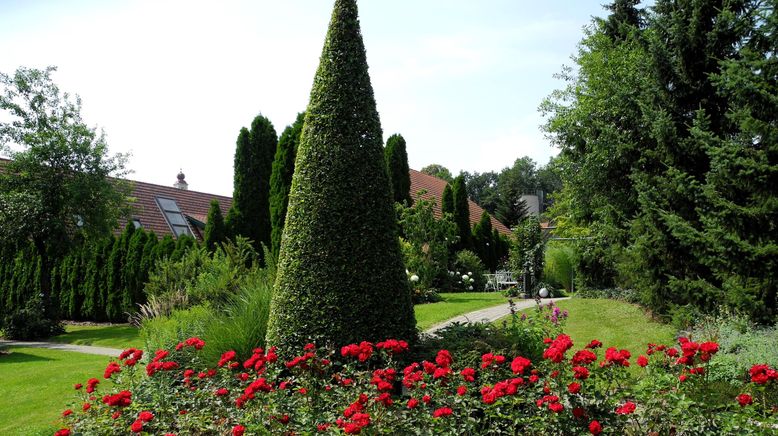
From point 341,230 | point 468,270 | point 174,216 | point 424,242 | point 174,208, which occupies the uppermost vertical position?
point 174,208

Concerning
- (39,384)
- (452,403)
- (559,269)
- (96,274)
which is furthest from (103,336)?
(559,269)

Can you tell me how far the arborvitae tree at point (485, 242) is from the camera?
23027 mm

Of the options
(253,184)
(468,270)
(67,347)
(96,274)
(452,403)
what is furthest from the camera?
(468,270)

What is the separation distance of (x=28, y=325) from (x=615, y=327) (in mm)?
14485

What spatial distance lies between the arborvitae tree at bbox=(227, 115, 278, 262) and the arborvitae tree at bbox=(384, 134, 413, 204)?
4.90 metres

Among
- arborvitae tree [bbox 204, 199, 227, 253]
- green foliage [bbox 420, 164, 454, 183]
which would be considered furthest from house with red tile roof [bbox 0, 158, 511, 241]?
green foliage [bbox 420, 164, 454, 183]

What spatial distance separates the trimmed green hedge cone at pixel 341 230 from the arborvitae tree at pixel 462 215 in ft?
54.9

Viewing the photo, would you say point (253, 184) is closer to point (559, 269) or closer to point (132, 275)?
point (132, 275)

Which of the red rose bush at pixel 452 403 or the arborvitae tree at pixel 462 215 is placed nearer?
the red rose bush at pixel 452 403

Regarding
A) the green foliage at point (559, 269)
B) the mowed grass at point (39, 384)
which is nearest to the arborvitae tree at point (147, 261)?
the mowed grass at point (39, 384)

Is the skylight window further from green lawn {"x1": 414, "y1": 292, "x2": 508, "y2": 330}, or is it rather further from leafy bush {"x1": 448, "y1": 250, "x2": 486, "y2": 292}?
green lawn {"x1": 414, "y1": 292, "x2": 508, "y2": 330}

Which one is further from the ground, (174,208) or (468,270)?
(174,208)

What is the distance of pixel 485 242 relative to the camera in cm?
2339

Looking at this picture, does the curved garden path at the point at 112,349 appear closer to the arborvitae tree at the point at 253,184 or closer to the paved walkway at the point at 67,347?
the paved walkway at the point at 67,347
